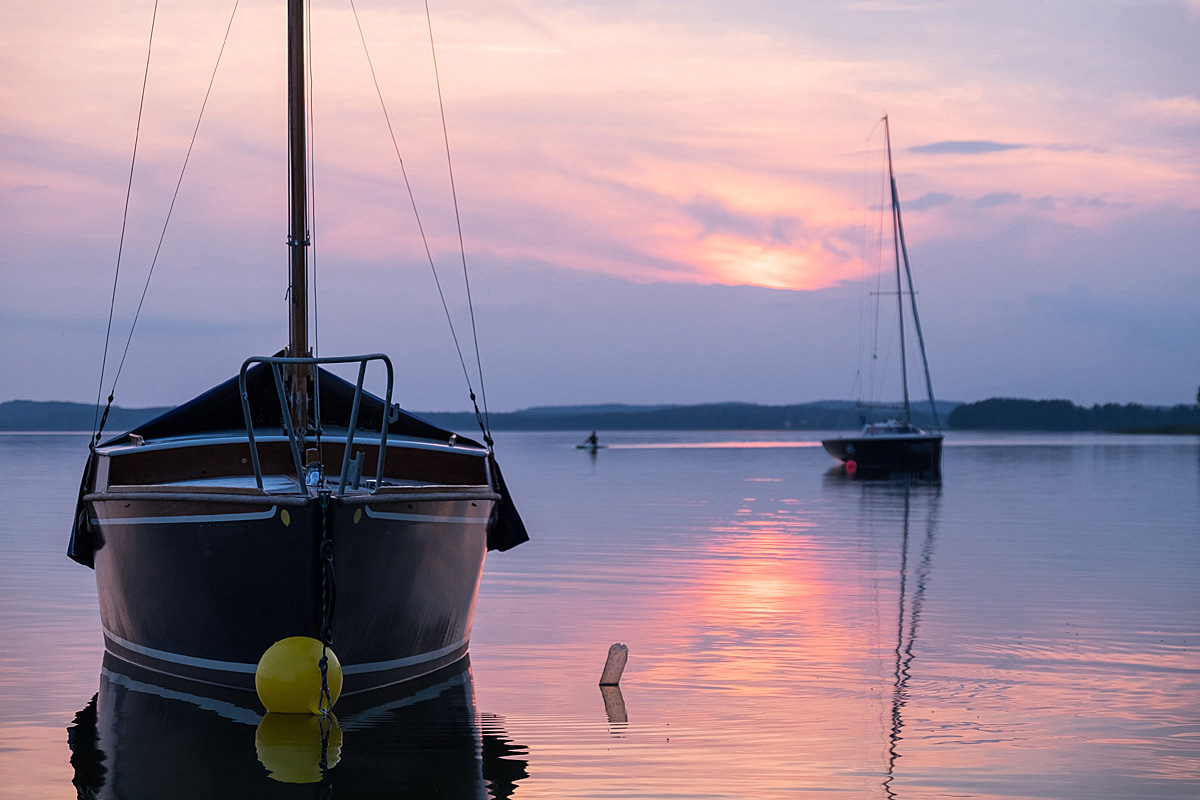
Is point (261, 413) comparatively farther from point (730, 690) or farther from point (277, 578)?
point (730, 690)

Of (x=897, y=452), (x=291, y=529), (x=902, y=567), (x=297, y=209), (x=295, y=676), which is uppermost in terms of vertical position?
(x=297, y=209)

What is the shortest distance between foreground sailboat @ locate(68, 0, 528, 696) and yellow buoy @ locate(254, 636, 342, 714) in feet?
0.53

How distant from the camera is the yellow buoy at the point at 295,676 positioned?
9.14 metres

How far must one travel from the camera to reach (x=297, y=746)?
855 cm

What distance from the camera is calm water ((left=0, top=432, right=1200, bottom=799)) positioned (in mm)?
7793

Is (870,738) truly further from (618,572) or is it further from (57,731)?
(618,572)

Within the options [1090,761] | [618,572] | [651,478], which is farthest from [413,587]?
[651,478]

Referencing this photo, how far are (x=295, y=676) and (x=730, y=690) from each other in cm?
335

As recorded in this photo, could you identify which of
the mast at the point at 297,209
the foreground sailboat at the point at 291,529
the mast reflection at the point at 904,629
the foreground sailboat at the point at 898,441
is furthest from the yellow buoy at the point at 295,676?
the foreground sailboat at the point at 898,441

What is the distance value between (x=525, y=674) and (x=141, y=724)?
3.18 metres

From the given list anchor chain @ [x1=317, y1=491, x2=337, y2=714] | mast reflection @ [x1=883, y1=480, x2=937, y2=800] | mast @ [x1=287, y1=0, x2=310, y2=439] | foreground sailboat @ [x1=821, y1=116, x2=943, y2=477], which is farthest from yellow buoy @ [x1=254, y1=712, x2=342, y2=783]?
foreground sailboat @ [x1=821, y1=116, x2=943, y2=477]

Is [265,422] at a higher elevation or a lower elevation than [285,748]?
higher

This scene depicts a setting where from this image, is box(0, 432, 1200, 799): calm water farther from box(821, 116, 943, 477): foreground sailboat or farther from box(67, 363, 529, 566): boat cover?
box(821, 116, 943, 477): foreground sailboat

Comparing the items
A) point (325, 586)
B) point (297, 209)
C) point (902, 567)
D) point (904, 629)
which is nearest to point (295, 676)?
point (325, 586)
